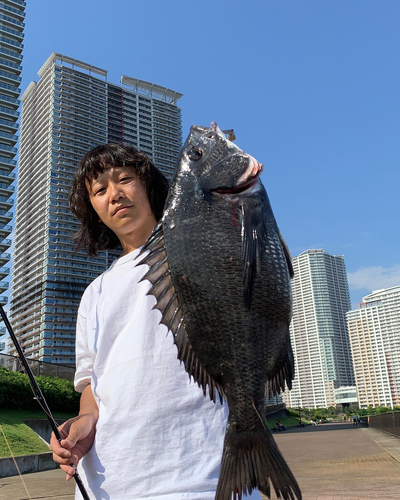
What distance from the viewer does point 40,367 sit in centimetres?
2031

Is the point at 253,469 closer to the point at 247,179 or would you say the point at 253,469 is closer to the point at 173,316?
the point at 173,316

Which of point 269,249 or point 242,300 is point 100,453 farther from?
point 269,249

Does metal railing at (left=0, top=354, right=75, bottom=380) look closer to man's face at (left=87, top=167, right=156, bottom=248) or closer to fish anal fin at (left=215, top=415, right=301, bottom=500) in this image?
man's face at (left=87, top=167, right=156, bottom=248)

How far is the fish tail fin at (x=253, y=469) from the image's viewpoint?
116cm

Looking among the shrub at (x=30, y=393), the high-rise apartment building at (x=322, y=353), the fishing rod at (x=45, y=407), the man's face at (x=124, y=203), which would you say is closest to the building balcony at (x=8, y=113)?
the high-rise apartment building at (x=322, y=353)

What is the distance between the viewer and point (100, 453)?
1521 millimetres

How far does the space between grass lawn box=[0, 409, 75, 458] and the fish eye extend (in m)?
11.8

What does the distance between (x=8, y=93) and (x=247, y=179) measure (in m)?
85.7

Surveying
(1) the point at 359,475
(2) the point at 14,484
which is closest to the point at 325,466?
(1) the point at 359,475

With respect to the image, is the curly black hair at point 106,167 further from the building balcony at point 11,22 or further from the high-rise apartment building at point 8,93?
the building balcony at point 11,22

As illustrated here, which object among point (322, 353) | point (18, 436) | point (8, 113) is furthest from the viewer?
point (322, 353)

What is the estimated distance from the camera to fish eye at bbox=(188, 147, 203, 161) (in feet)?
4.82

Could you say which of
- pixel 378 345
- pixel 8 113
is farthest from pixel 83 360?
pixel 378 345

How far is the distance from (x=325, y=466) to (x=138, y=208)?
39.0ft
